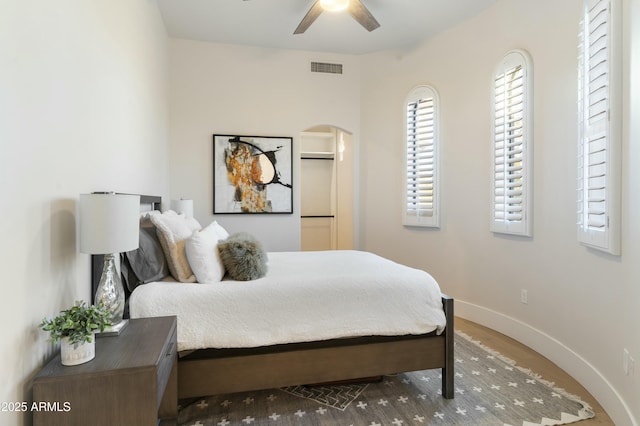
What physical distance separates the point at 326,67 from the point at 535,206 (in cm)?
322

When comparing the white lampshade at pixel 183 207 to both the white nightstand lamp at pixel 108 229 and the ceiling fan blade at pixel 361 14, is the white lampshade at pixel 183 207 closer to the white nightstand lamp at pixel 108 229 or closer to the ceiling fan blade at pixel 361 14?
the white nightstand lamp at pixel 108 229

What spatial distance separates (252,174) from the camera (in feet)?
15.4

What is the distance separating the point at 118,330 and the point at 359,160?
4015 millimetres

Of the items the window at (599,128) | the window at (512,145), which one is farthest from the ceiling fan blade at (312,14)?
the window at (599,128)

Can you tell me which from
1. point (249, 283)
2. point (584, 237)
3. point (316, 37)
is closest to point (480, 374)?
point (584, 237)

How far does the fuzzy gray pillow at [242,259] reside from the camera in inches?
88.1

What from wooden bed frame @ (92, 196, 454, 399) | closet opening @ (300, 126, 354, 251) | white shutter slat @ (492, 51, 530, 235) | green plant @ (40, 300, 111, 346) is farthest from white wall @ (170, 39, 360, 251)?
green plant @ (40, 300, 111, 346)

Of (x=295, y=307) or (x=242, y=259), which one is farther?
(x=242, y=259)

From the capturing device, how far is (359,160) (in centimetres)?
511

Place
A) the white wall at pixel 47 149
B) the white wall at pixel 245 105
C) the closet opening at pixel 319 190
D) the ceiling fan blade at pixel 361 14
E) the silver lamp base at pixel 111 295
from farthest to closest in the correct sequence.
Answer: the closet opening at pixel 319 190
the white wall at pixel 245 105
the ceiling fan blade at pixel 361 14
the silver lamp base at pixel 111 295
the white wall at pixel 47 149

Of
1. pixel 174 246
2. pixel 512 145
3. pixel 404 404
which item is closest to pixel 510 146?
pixel 512 145

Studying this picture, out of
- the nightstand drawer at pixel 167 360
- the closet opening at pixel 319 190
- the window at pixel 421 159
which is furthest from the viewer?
the closet opening at pixel 319 190

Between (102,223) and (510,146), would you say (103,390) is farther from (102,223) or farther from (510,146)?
Answer: (510,146)

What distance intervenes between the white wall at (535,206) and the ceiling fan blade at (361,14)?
1.21m
